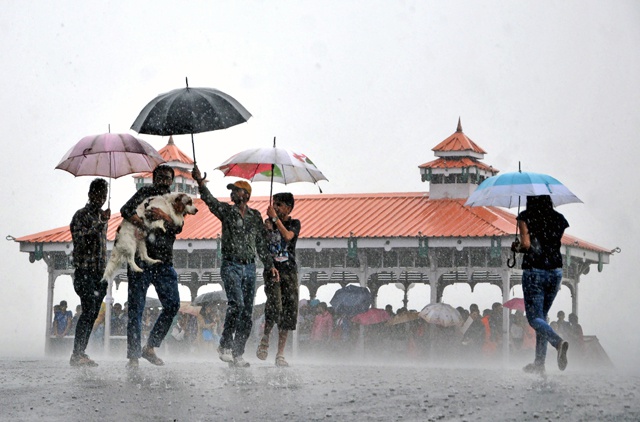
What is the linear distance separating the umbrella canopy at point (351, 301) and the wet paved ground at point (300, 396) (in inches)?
459

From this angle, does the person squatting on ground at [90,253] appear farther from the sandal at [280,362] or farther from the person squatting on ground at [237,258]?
the sandal at [280,362]

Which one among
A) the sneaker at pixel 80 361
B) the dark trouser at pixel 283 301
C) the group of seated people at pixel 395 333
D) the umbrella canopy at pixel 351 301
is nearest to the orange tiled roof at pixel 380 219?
the group of seated people at pixel 395 333

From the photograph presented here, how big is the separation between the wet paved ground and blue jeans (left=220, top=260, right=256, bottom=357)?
370 mm

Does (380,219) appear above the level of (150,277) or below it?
above

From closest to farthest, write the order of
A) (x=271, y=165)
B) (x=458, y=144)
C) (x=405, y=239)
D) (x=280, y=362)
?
1. (x=280, y=362)
2. (x=271, y=165)
3. (x=405, y=239)
4. (x=458, y=144)

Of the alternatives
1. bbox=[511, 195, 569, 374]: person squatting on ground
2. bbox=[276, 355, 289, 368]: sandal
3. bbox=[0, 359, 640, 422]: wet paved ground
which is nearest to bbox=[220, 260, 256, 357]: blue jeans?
bbox=[0, 359, 640, 422]: wet paved ground

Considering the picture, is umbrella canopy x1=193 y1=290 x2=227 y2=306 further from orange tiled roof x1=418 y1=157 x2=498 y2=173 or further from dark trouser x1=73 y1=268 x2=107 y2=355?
dark trouser x1=73 y1=268 x2=107 y2=355

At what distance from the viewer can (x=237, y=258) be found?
1086 centimetres

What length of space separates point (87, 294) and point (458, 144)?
19.2 m

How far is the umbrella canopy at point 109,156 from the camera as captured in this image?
12.1 meters

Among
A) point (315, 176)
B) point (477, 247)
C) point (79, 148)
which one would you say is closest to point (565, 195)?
point (315, 176)

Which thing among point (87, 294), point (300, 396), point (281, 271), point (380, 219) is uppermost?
point (380, 219)

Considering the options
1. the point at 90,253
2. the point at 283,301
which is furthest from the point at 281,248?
the point at 90,253

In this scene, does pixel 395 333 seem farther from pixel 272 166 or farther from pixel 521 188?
pixel 521 188
